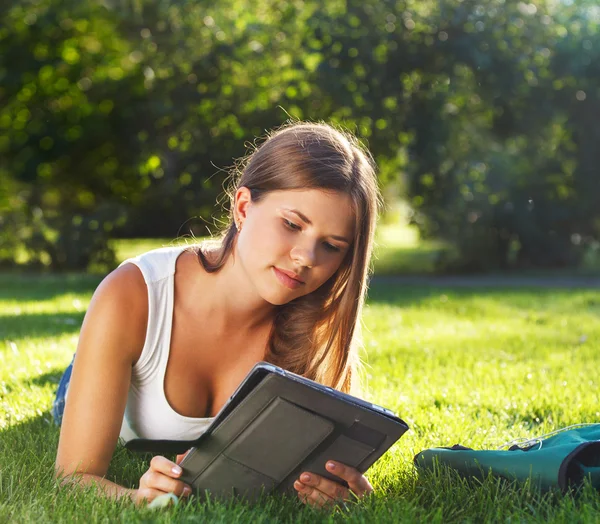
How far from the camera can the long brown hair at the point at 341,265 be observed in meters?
2.72

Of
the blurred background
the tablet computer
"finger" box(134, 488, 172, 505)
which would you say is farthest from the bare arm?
the blurred background

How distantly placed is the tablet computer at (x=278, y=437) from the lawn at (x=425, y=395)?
0.09 m

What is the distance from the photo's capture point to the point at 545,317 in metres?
7.26

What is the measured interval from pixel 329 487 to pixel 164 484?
49cm

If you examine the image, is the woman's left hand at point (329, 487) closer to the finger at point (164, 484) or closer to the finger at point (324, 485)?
the finger at point (324, 485)

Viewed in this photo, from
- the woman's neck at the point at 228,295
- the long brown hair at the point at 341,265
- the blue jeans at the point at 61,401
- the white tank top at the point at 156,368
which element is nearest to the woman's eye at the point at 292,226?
the long brown hair at the point at 341,265

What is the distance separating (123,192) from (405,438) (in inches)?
429

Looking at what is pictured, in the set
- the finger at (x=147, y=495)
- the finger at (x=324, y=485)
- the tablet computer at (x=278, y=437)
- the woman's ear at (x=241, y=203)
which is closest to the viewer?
the tablet computer at (x=278, y=437)

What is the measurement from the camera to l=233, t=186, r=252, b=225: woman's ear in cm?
283

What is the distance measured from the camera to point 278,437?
230 centimetres

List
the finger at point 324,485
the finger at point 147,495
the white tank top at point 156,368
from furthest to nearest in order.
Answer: the white tank top at point 156,368 → the finger at point 324,485 → the finger at point 147,495

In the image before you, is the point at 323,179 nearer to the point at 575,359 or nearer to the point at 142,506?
the point at 142,506

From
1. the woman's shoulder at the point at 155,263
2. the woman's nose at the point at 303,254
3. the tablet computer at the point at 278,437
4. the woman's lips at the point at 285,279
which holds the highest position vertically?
the woman's nose at the point at 303,254

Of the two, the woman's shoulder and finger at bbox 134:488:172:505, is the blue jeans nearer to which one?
the woman's shoulder
